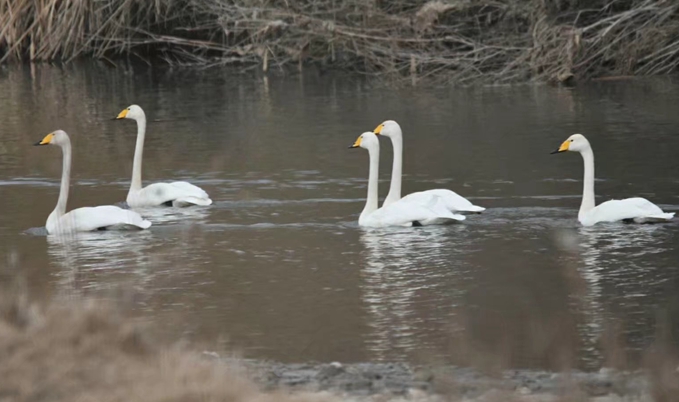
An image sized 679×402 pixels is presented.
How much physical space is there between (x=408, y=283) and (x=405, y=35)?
1326 cm

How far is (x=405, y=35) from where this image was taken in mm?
22344

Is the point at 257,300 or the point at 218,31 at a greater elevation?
the point at 218,31

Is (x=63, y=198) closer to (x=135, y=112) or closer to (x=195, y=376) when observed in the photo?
(x=135, y=112)

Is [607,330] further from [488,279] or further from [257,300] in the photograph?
[257,300]

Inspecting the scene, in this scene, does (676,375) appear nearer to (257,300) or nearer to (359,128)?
(257,300)

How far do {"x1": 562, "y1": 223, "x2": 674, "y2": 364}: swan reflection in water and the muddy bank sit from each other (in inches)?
24.8

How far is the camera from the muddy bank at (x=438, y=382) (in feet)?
20.9

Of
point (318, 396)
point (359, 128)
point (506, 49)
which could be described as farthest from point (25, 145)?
point (318, 396)

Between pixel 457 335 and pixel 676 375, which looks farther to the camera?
pixel 457 335

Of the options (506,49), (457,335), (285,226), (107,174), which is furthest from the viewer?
(506,49)

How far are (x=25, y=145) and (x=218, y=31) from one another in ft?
35.6

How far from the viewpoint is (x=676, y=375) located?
6645 mm

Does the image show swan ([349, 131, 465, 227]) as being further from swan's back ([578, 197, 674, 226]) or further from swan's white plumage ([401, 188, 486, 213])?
swan's back ([578, 197, 674, 226])

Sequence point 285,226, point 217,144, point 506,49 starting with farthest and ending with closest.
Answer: point 506,49
point 217,144
point 285,226
